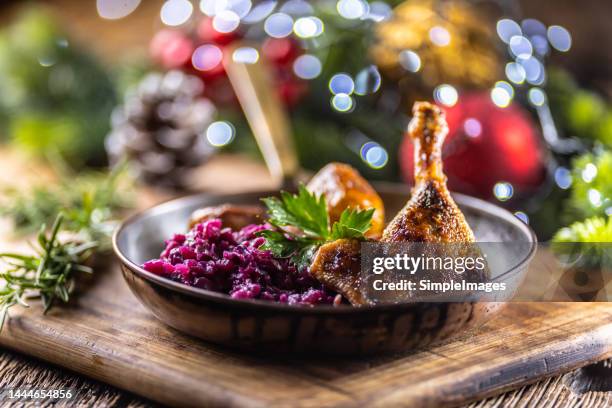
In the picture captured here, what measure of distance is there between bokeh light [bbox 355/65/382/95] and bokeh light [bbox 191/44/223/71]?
2.64 feet

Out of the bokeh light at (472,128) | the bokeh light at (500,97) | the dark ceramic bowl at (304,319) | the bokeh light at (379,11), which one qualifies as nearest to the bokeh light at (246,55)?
the bokeh light at (379,11)

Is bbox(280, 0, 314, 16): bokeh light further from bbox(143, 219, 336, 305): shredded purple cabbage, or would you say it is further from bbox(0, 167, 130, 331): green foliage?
bbox(143, 219, 336, 305): shredded purple cabbage

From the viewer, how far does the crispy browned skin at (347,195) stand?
2.22 metres

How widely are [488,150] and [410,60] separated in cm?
58

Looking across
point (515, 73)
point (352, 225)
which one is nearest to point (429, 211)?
point (352, 225)

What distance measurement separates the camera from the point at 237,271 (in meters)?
1.92

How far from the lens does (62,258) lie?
7.75 feet

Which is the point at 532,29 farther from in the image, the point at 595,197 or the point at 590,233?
the point at 590,233

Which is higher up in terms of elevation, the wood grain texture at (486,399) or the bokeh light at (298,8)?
the bokeh light at (298,8)

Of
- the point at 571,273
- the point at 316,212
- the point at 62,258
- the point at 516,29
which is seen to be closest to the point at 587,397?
the point at 571,273

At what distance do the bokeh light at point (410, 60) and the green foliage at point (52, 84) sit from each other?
1789 millimetres

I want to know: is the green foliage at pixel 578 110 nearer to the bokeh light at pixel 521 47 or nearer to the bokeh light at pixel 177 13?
the bokeh light at pixel 521 47

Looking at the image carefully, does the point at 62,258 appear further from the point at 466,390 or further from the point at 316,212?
the point at 466,390

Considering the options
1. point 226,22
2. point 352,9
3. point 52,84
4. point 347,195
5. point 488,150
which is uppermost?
point 347,195
